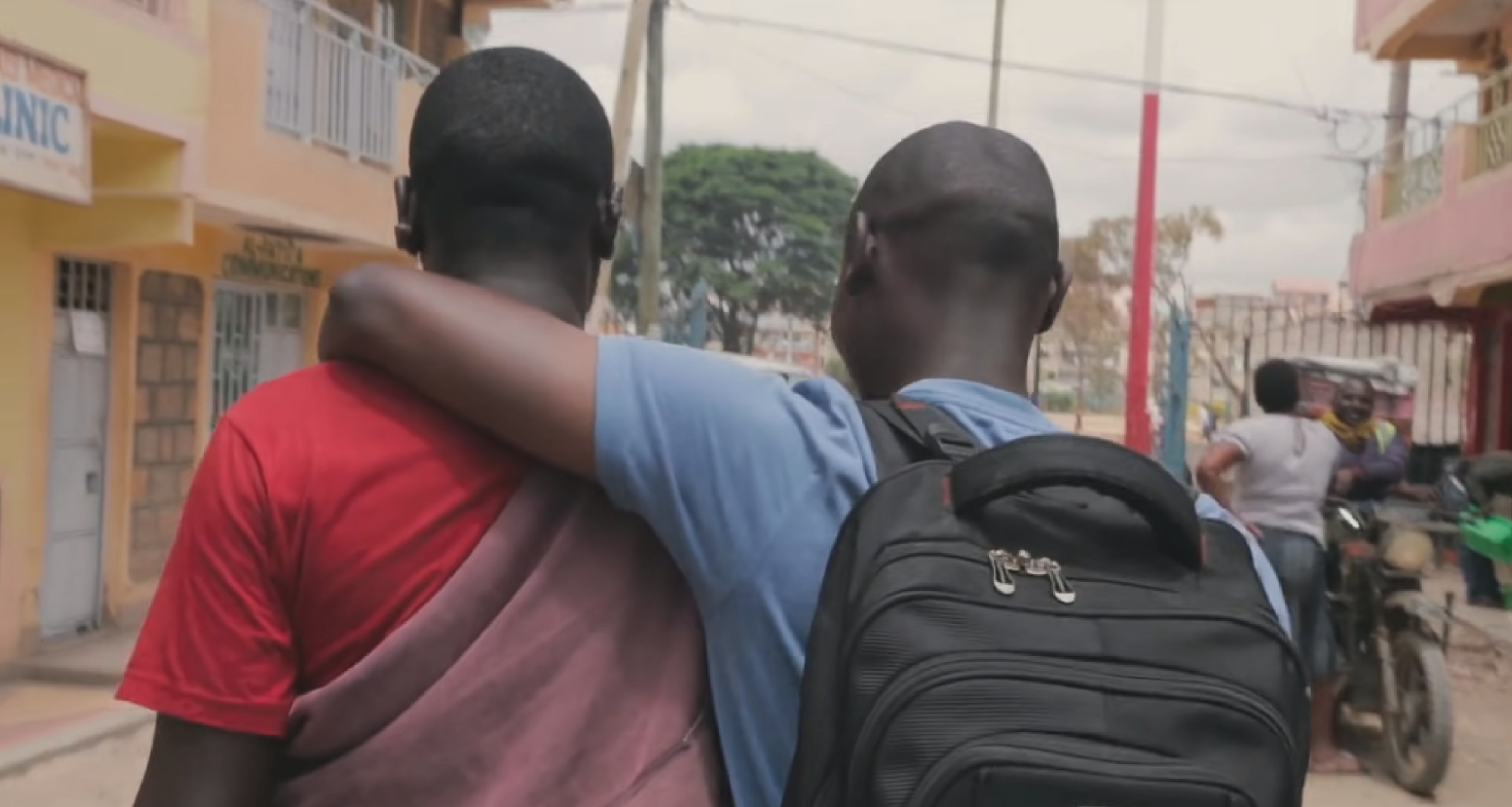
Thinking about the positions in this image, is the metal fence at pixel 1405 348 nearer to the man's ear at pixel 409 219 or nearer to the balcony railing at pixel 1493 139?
the balcony railing at pixel 1493 139

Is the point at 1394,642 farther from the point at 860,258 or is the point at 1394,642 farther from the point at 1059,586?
the point at 1059,586

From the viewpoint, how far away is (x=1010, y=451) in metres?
1.24

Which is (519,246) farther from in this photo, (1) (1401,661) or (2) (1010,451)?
(1) (1401,661)

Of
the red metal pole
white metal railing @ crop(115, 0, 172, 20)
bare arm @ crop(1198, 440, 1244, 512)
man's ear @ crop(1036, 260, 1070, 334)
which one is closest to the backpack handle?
man's ear @ crop(1036, 260, 1070, 334)

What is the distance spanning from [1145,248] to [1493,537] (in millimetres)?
10454

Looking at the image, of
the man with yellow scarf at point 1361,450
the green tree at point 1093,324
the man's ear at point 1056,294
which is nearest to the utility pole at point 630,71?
the man with yellow scarf at point 1361,450

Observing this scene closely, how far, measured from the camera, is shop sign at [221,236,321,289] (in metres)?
10.1

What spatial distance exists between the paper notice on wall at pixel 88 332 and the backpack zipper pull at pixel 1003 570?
26.6 ft

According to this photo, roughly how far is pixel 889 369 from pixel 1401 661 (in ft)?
15.9

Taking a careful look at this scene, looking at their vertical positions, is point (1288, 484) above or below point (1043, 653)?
below

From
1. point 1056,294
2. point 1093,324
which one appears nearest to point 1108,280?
point 1093,324

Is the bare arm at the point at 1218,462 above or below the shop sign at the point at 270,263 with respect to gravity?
below

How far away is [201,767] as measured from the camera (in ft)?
4.14

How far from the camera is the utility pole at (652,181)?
15242mm
